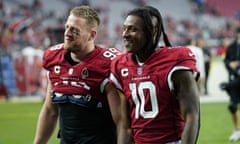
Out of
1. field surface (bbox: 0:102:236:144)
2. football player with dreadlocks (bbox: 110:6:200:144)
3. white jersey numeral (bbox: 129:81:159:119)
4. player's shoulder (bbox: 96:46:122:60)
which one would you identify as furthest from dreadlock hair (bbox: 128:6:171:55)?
field surface (bbox: 0:102:236:144)

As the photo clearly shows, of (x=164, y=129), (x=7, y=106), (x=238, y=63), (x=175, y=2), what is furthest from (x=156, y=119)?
(x=175, y=2)

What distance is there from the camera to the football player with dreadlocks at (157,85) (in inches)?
149

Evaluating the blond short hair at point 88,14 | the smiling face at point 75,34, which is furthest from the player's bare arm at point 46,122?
the blond short hair at point 88,14

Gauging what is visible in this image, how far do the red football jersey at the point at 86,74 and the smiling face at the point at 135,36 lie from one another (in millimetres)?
572

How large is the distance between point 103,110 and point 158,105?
0.77 meters

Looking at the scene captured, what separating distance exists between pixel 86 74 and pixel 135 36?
71 cm

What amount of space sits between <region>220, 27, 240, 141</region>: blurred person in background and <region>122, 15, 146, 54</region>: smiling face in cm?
737

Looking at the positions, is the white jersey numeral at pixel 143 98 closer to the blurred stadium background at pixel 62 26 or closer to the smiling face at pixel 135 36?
the smiling face at pixel 135 36

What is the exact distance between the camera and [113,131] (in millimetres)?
4586

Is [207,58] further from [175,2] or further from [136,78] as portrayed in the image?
[175,2]

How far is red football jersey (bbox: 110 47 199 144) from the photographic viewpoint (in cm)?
383

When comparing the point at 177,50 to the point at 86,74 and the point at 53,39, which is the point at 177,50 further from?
the point at 53,39

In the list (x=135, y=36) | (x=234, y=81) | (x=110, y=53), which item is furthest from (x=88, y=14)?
(x=234, y=81)

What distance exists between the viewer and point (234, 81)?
11.2 metres
